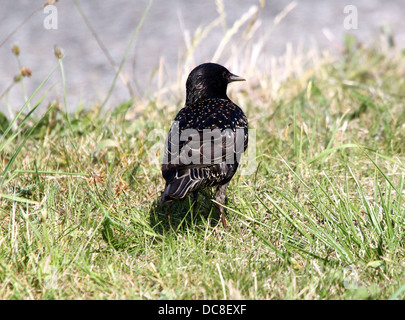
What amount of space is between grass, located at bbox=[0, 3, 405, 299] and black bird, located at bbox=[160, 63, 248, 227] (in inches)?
8.4

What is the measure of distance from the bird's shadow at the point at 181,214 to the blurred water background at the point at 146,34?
10.1ft

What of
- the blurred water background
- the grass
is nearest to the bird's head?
the grass

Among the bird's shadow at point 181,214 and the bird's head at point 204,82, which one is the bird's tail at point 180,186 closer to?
the bird's shadow at point 181,214

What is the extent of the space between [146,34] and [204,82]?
4381 millimetres

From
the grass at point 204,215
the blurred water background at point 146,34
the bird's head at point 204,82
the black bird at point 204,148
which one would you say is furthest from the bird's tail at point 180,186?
the blurred water background at point 146,34

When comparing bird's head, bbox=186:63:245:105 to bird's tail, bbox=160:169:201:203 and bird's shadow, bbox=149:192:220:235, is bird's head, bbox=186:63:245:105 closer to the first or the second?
bird's shadow, bbox=149:192:220:235

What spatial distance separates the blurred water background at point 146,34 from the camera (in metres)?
7.61

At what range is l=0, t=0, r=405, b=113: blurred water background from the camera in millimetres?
7613

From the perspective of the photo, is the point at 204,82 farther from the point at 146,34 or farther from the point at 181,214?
the point at 146,34

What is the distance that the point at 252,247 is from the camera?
136 inches

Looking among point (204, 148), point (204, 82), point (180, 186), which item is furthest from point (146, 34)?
point (180, 186)

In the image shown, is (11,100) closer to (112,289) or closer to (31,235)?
(31,235)

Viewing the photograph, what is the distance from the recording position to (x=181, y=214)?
4129 mm
